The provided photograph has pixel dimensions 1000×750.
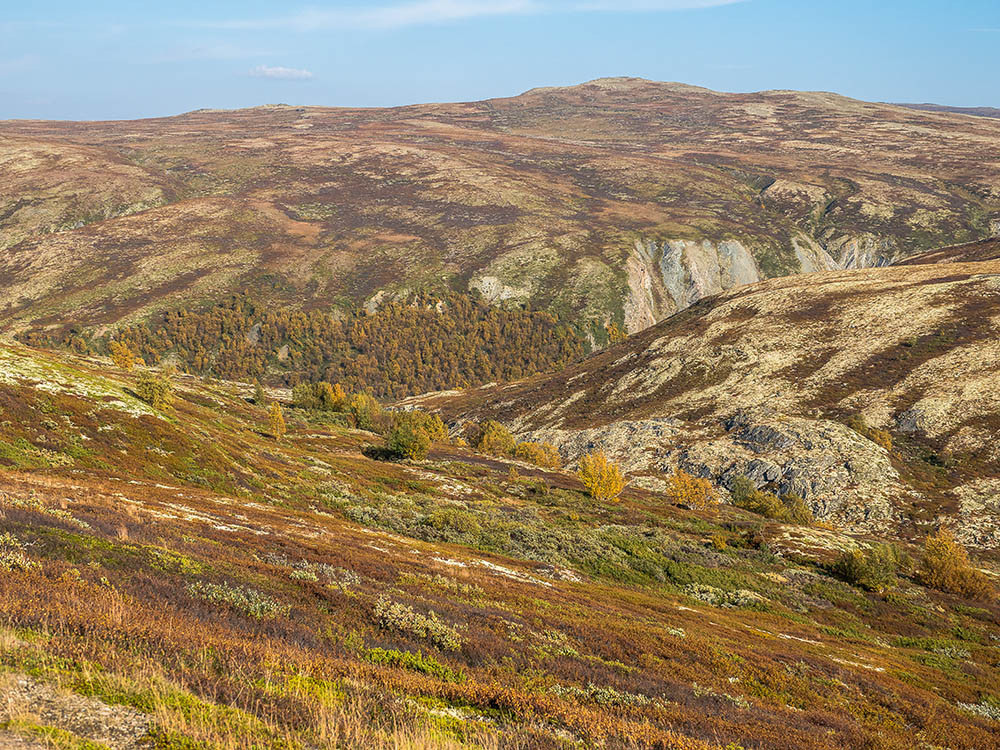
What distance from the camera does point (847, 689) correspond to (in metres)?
21.0

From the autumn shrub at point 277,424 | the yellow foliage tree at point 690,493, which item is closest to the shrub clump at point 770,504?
the yellow foliage tree at point 690,493

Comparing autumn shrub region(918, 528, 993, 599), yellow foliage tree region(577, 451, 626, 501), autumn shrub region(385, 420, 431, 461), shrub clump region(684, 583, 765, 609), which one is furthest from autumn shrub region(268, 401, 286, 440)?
autumn shrub region(918, 528, 993, 599)

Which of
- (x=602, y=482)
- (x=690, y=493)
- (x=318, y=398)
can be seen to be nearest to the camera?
(x=602, y=482)

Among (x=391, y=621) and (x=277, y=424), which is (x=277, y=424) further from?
(x=391, y=621)

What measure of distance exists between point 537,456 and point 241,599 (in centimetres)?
8653

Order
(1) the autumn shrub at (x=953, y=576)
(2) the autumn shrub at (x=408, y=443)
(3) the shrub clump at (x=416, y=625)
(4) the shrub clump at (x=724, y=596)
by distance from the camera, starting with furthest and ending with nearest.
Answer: (2) the autumn shrub at (x=408, y=443), (1) the autumn shrub at (x=953, y=576), (4) the shrub clump at (x=724, y=596), (3) the shrub clump at (x=416, y=625)

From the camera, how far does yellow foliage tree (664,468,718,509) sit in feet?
249

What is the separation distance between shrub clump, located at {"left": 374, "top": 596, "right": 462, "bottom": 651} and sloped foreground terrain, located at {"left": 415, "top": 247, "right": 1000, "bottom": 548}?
73923 millimetres

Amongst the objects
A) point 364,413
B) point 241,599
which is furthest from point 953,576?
point 364,413

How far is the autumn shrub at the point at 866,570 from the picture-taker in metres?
42.6

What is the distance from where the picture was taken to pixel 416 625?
16.3m

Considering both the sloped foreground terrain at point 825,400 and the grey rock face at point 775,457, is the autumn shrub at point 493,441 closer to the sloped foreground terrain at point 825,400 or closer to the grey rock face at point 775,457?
the grey rock face at point 775,457

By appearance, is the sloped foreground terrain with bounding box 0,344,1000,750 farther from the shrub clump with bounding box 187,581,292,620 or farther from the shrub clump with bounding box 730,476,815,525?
the shrub clump with bounding box 730,476,815,525

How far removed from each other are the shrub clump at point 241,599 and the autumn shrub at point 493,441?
86779 millimetres
